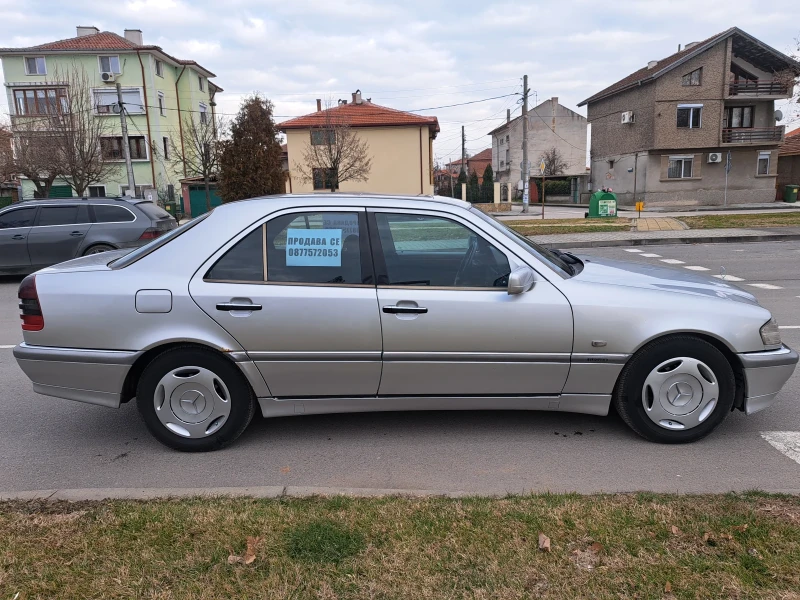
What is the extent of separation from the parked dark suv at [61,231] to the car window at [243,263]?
334 inches

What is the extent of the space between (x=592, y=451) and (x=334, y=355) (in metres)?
1.74

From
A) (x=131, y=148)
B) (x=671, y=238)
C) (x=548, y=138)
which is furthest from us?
(x=548, y=138)

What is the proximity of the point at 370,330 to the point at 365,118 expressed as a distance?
39575 millimetres

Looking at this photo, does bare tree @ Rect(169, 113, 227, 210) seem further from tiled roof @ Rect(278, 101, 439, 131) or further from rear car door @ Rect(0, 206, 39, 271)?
rear car door @ Rect(0, 206, 39, 271)

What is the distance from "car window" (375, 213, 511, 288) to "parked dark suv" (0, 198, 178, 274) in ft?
29.1

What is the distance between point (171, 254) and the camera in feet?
12.6

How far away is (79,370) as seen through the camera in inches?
151

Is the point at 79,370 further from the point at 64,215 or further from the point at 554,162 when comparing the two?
the point at 554,162

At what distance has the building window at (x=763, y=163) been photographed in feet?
136

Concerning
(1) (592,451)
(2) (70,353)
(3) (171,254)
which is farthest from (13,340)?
(1) (592,451)

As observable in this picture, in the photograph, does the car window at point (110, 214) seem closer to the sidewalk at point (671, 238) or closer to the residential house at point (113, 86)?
the sidewalk at point (671, 238)

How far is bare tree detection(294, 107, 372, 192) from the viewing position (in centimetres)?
3472

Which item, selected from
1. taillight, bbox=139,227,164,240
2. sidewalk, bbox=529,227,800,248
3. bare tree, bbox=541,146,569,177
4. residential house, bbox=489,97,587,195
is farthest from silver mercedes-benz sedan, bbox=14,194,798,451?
residential house, bbox=489,97,587,195

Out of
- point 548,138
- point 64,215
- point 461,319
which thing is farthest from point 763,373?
point 548,138
